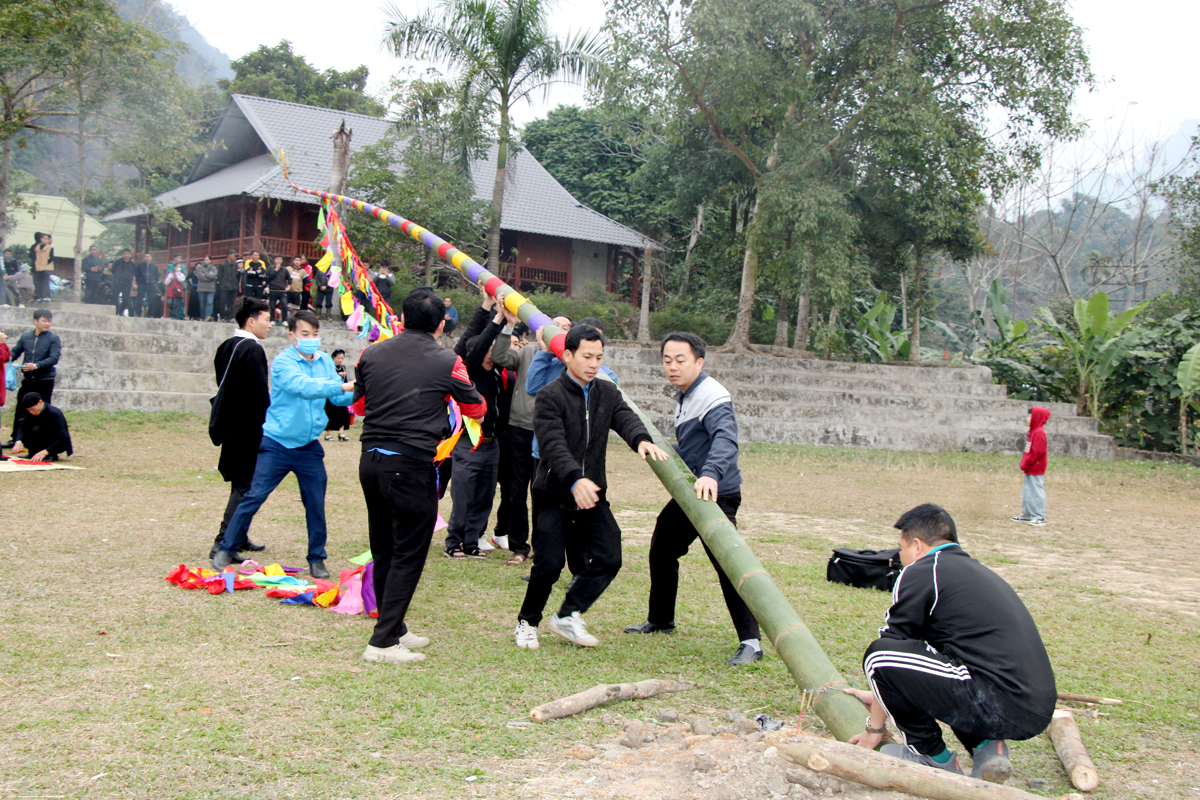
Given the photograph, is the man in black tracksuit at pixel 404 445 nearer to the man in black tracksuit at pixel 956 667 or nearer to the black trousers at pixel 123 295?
the man in black tracksuit at pixel 956 667

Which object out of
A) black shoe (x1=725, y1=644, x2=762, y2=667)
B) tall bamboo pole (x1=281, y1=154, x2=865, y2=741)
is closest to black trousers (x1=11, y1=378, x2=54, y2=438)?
tall bamboo pole (x1=281, y1=154, x2=865, y2=741)

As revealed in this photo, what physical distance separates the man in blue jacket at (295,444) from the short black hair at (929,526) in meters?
3.69

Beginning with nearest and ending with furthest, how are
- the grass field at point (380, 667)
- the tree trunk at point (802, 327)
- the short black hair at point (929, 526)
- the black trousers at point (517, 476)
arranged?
the grass field at point (380, 667), the short black hair at point (929, 526), the black trousers at point (517, 476), the tree trunk at point (802, 327)

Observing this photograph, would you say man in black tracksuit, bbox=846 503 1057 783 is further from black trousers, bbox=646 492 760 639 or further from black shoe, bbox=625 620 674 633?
black shoe, bbox=625 620 674 633

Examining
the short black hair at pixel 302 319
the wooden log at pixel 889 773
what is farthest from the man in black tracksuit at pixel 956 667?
the short black hair at pixel 302 319

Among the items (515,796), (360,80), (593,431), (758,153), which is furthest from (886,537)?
(360,80)

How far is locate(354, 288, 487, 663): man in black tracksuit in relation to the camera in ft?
14.1

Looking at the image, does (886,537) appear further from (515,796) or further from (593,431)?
(515,796)

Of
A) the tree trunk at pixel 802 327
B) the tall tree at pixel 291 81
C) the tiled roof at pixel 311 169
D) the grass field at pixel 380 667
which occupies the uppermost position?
the tall tree at pixel 291 81

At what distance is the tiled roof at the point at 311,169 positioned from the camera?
28.0 metres

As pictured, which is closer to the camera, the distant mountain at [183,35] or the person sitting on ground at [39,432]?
the person sitting on ground at [39,432]

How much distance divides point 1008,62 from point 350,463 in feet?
51.0

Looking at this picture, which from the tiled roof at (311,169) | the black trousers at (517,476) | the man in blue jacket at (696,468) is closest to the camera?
the man in blue jacket at (696,468)

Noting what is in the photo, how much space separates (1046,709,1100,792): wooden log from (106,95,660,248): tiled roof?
2537cm
